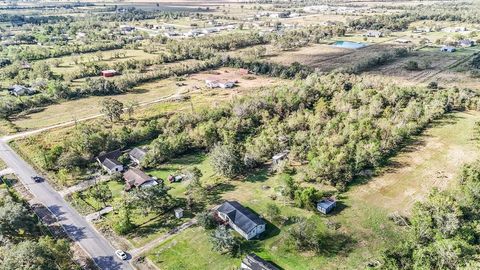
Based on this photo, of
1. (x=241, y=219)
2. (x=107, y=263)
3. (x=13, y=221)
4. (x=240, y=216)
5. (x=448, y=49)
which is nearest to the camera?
(x=107, y=263)

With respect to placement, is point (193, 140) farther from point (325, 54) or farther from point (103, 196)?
point (325, 54)

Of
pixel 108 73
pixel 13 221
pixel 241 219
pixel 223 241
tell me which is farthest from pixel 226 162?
pixel 108 73

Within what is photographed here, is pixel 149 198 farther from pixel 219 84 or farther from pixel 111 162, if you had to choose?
pixel 219 84

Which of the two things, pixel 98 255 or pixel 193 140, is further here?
pixel 193 140

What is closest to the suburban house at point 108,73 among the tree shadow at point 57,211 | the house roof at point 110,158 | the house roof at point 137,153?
the house roof at point 110,158

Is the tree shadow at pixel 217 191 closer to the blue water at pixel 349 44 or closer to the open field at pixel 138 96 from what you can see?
the open field at pixel 138 96

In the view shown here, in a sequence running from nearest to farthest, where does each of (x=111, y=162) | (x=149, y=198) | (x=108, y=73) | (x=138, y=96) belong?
1. (x=149, y=198)
2. (x=111, y=162)
3. (x=138, y=96)
4. (x=108, y=73)

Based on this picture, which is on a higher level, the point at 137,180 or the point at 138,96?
the point at 138,96

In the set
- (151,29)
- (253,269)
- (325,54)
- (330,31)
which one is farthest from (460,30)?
(253,269)
